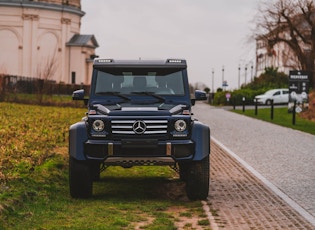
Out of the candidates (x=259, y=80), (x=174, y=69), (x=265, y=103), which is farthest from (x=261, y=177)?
(x=259, y=80)

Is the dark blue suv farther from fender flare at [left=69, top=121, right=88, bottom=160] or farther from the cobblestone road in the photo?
the cobblestone road


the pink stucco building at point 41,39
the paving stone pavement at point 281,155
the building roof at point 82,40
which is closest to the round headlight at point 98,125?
the paving stone pavement at point 281,155

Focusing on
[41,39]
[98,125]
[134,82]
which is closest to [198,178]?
[98,125]

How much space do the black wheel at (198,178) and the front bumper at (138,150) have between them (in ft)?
1.05

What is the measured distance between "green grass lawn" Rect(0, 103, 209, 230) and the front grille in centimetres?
99

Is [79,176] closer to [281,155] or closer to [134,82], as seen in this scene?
[134,82]

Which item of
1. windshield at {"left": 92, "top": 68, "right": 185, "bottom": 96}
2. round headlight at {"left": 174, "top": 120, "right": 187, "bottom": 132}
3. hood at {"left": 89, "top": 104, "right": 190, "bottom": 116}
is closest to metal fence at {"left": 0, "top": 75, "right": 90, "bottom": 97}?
windshield at {"left": 92, "top": 68, "right": 185, "bottom": 96}

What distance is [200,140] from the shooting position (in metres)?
10.8

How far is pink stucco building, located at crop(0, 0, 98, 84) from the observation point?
96562 millimetres

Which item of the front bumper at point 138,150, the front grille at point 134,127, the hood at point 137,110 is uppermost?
the hood at point 137,110

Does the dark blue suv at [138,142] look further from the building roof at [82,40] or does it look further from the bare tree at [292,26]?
the building roof at [82,40]

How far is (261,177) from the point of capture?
45.8ft

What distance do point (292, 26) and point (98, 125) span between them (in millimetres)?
57894

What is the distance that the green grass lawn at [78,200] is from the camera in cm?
904
